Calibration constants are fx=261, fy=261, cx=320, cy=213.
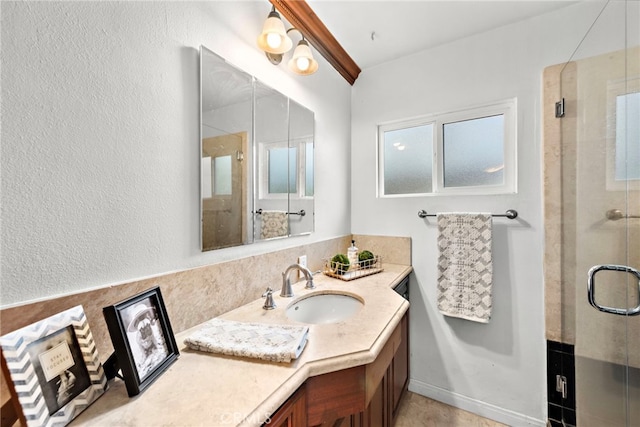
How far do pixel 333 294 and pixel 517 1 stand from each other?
1.94 meters

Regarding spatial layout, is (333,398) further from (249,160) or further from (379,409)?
(249,160)

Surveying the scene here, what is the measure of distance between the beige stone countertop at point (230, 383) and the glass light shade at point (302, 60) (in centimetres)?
124

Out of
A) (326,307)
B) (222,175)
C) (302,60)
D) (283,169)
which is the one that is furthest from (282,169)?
(326,307)

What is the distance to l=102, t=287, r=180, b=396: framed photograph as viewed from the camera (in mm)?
604

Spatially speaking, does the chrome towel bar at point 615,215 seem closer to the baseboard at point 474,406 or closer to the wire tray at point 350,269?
the wire tray at point 350,269

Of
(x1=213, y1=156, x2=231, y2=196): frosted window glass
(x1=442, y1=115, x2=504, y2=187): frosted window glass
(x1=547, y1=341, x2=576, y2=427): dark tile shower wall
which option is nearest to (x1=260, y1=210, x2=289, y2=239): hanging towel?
(x1=213, y1=156, x2=231, y2=196): frosted window glass

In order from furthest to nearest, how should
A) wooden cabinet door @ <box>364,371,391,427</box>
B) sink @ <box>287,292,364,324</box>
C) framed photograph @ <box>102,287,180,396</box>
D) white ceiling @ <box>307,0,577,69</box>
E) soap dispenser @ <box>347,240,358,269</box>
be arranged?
soap dispenser @ <box>347,240,358,269</box>, white ceiling @ <box>307,0,577,69</box>, sink @ <box>287,292,364,324</box>, wooden cabinet door @ <box>364,371,391,427</box>, framed photograph @ <box>102,287,180,396</box>

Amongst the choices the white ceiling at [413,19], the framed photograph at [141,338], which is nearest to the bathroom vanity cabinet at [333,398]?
the framed photograph at [141,338]

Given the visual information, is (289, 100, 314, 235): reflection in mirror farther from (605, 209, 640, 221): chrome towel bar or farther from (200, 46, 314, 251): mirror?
(605, 209, 640, 221): chrome towel bar

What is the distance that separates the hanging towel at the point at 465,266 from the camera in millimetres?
1629

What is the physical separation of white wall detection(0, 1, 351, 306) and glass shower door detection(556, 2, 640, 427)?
1.67 meters

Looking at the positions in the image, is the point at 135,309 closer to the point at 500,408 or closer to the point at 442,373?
the point at 442,373

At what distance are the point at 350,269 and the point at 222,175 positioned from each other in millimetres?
1018

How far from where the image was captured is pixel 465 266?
66.3 inches
